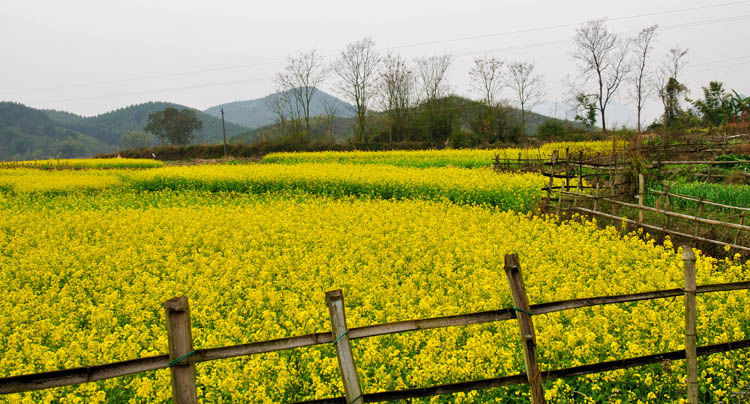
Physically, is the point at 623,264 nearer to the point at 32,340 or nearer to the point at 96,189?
the point at 32,340

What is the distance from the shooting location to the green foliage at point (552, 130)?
138 ft

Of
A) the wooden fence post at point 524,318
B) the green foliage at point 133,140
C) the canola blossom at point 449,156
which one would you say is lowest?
the wooden fence post at point 524,318

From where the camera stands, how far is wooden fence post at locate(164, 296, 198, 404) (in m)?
2.54

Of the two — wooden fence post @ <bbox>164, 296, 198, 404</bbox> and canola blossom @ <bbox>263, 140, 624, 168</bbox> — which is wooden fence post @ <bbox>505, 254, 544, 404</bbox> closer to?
wooden fence post @ <bbox>164, 296, 198, 404</bbox>

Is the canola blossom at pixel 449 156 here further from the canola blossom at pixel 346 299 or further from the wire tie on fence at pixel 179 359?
the wire tie on fence at pixel 179 359

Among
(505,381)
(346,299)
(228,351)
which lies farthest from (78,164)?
(505,381)

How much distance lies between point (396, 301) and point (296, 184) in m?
15.1

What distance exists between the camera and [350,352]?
296 centimetres

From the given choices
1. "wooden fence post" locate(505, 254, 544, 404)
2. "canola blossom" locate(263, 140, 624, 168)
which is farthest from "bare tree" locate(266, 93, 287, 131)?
"wooden fence post" locate(505, 254, 544, 404)

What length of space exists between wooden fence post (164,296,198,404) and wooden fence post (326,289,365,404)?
31.9 inches

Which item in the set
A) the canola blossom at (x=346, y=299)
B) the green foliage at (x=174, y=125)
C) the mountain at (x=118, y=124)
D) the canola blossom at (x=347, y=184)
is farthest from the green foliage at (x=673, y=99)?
the mountain at (x=118, y=124)

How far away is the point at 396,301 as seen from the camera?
596 cm

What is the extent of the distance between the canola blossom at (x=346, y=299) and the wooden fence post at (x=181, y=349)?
132cm

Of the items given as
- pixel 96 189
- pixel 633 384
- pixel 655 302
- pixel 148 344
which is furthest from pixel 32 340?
pixel 96 189
